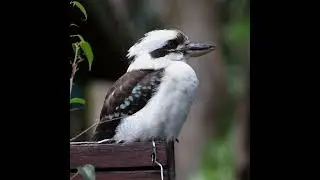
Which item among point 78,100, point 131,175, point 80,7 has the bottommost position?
point 131,175

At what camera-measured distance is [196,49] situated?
168 cm

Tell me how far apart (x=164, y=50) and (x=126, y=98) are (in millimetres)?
102

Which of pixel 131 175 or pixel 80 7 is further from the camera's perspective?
pixel 80 7

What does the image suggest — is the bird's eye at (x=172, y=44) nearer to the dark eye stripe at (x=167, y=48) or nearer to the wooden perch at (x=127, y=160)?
the dark eye stripe at (x=167, y=48)

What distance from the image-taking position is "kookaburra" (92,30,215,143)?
1654 mm

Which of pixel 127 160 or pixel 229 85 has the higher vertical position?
pixel 229 85

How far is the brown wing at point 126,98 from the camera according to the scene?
5.45 ft

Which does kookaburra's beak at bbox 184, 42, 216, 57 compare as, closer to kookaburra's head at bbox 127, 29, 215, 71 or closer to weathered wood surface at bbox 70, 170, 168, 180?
kookaburra's head at bbox 127, 29, 215, 71

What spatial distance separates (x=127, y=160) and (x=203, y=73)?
0.21m

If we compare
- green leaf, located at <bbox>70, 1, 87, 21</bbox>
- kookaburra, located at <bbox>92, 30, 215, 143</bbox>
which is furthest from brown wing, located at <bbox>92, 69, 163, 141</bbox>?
green leaf, located at <bbox>70, 1, 87, 21</bbox>

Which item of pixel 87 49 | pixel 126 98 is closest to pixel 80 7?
pixel 87 49

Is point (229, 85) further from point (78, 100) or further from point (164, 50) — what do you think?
point (78, 100)

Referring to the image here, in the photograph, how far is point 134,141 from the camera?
1654 millimetres
